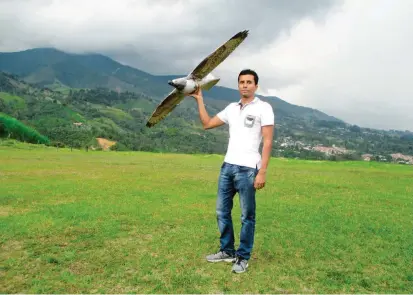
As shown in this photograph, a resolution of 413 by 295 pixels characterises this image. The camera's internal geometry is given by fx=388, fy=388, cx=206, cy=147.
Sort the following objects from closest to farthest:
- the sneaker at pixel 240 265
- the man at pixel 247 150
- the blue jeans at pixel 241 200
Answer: the sneaker at pixel 240 265
the man at pixel 247 150
the blue jeans at pixel 241 200

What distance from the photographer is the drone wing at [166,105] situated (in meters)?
6.27

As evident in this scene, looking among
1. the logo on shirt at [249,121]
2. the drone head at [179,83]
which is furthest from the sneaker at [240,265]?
the drone head at [179,83]

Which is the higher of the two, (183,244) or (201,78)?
(201,78)

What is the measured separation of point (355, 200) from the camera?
50.8 ft

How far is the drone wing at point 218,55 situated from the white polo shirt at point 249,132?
3.48 ft

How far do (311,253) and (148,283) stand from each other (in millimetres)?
3391

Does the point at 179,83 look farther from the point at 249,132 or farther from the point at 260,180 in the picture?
the point at 260,180

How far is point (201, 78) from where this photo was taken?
6219 mm

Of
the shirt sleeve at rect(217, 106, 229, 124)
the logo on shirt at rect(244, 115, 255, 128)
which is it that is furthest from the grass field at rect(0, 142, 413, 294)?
the shirt sleeve at rect(217, 106, 229, 124)

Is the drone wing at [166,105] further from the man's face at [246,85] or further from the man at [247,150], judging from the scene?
the man's face at [246,85]

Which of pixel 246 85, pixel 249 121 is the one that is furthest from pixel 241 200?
pixel 246 85

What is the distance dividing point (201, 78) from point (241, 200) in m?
2.20

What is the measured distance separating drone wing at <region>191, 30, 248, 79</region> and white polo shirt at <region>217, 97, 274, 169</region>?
106 centimetres

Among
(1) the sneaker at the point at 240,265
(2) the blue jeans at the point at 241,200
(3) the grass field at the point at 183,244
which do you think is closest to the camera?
(3) the grass field at the point at 183,244
